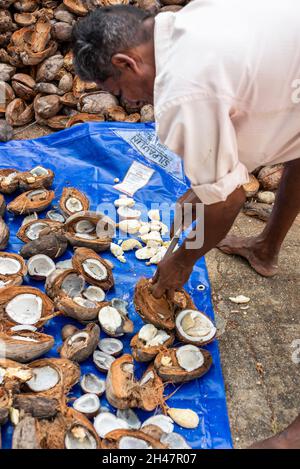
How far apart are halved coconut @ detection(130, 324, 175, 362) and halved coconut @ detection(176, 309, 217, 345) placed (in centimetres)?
6

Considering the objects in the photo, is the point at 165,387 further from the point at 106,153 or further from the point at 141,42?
the point at 106,153

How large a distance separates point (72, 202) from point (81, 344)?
3.63ft

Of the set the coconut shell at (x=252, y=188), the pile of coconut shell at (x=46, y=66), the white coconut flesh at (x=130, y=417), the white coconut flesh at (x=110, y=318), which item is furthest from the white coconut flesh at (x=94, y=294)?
the pile of coconut shell at (x=46, y=66)

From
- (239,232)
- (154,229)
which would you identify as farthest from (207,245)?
(239,232)

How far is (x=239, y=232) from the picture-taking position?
3.22m

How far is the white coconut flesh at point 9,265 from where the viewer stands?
8.23 feet

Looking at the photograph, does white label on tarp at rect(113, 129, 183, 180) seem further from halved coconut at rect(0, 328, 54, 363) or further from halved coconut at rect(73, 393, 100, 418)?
halved coconut at rect(73, 393, 100, 418)

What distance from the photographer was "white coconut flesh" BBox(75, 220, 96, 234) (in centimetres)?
283

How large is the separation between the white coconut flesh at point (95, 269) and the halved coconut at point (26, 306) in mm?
271

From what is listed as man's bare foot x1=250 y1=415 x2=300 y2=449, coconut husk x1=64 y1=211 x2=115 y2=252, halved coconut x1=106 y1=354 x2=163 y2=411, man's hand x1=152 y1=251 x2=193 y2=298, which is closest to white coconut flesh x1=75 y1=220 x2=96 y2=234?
coconut husk x1=64 y1=211 x2=115 y2=252

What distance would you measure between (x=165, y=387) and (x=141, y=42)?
1.38 meters

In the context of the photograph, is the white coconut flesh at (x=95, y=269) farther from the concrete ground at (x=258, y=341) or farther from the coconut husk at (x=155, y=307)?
the concrete ground at (x=258, y=341)

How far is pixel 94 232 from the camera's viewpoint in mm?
2857

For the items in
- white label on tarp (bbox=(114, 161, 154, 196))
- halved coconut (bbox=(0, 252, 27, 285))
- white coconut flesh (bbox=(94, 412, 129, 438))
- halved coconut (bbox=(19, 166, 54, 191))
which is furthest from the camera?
white label on tarp (bbox=(114, 161, 154, 196))
